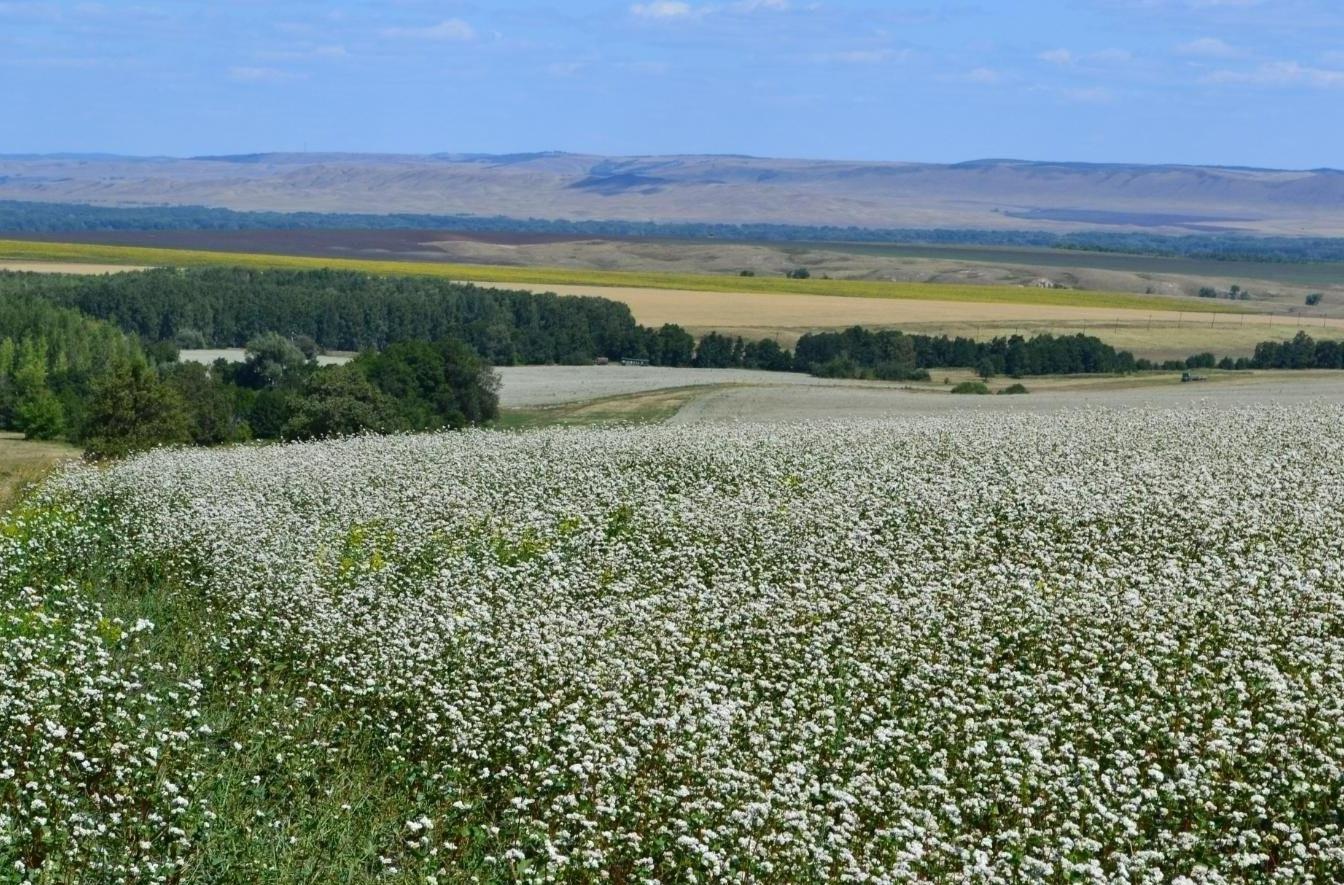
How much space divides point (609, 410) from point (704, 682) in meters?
A: 37.5

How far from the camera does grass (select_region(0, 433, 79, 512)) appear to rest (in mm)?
30391

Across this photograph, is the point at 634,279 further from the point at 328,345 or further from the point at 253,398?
the point at 253,398

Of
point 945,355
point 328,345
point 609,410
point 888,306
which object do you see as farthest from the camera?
point 888,306

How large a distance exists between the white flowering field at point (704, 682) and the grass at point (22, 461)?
9.38 m

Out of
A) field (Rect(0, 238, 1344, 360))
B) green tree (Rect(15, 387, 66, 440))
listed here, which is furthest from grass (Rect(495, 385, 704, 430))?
field (Rect(0, 238, 1344, 360))

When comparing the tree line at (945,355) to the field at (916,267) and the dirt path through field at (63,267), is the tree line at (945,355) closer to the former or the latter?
the field at (916,267)

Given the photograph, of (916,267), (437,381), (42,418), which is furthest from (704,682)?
(916,267)

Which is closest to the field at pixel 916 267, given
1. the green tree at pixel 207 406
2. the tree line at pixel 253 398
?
the tree line at pixel 253 398

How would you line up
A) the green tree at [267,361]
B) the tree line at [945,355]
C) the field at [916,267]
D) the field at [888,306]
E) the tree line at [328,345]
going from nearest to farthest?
the tree line at [328,345] < the tree line at [945,355] < the green tree at [267,361] < the field at [888,306] < the field at [916,267]

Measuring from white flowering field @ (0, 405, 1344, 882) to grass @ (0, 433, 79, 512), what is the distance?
9375 millimetres

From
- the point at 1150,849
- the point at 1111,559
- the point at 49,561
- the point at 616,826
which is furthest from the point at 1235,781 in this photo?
the point at 49,561

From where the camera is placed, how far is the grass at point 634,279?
414ft

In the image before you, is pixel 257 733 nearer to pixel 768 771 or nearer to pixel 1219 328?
pixel 768 771

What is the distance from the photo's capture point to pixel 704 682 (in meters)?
13.0
